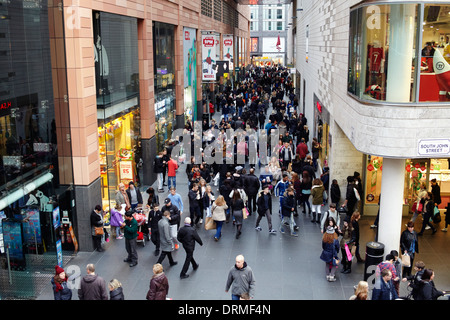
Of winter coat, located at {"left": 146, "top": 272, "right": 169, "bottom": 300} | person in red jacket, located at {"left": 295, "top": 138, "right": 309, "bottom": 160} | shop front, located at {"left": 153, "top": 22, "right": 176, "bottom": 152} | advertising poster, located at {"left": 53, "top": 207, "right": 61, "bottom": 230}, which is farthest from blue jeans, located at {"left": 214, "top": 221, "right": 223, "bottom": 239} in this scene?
shop front, located at {"left": 153, "top": 22, "right": 176, "bottom": 152}

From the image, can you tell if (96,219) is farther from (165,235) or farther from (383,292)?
(383,292)

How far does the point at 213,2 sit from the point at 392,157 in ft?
106

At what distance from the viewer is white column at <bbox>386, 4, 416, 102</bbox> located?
34.4 feet

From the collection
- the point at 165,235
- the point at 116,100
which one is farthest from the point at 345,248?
the point at 116,100

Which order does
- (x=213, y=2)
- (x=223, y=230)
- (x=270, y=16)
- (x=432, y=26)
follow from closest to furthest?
(x=432, y=26) < (x=223, y=230) < (x=213, y=2) < (x=270, y=16)

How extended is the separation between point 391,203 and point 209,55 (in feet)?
72.2

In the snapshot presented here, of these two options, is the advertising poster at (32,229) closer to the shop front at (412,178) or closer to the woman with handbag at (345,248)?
the woman with handbag at (345,248)

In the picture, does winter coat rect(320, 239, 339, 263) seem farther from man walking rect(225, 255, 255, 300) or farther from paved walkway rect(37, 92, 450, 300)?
man walking rect(225, 255, 255, 300)

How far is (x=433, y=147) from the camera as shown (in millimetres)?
10789

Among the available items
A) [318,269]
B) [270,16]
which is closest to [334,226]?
[318,269]

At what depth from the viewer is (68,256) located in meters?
13.5

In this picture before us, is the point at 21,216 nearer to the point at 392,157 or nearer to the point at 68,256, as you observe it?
the point at 68,256

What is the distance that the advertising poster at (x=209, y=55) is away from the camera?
104 feet

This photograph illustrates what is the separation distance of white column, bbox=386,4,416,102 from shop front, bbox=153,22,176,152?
516 inches
